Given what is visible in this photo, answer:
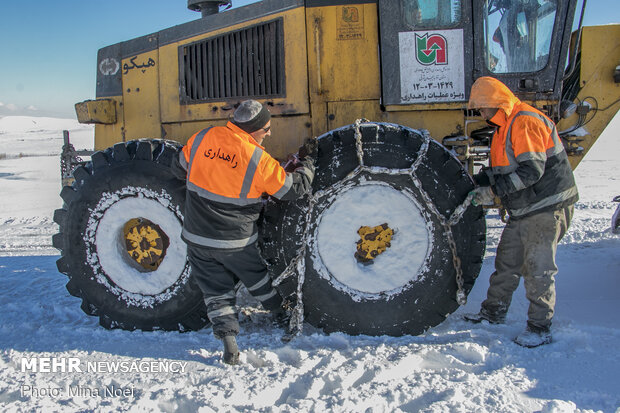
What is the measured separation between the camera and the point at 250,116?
3.19 m

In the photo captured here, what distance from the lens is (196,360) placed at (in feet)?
10.9

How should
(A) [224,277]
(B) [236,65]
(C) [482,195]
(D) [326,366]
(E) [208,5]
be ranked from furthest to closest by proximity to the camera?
(E) [208,5]
(B) [236,65]
(A) [224,277]
(C) [482,195]
(D) [326,366]

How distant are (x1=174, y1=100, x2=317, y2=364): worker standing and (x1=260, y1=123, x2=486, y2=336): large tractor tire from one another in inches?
7.3

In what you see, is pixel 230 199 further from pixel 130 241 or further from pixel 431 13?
pixel 431 13

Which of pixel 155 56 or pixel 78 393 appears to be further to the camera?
pixel 155 56

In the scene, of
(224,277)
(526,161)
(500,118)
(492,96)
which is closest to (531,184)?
(526,161)

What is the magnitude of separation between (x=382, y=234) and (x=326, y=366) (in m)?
1.00

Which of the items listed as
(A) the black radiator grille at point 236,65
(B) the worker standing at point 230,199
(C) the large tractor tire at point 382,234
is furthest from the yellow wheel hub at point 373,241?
(A) the black radiator grille at point 236,65

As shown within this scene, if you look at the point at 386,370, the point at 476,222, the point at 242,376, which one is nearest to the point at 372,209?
the point at 476,222

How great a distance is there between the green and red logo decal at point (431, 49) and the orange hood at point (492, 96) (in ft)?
1.49

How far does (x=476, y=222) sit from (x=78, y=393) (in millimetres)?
2808

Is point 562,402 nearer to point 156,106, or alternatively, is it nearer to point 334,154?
point 334,154

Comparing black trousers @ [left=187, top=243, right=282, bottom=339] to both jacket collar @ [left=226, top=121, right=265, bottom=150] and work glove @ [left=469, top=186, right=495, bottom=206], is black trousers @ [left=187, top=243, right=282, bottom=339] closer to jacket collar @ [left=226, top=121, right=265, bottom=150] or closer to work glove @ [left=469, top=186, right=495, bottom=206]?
jacket collar @ [left=226, top=121, right=265, bottom=150]
